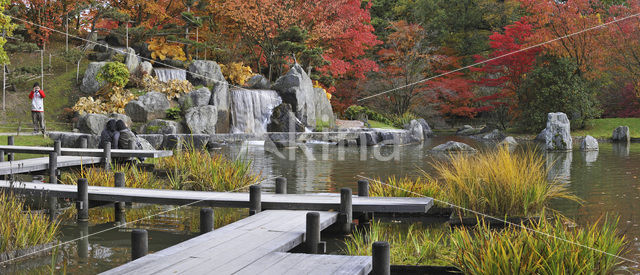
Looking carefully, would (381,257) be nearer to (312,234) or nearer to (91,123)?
(312,234)

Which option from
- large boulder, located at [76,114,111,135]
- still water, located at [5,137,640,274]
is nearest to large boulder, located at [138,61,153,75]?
large boulder, located at [76,114,111,135]

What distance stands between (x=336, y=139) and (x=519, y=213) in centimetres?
1630

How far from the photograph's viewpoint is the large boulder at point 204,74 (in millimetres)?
23297

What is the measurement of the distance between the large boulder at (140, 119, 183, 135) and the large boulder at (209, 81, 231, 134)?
2.66 meters

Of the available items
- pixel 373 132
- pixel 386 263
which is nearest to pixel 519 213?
pixel 386 263

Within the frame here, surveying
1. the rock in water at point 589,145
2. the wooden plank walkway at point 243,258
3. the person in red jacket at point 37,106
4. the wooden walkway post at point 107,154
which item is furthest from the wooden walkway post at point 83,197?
the rock in water at point 589,145

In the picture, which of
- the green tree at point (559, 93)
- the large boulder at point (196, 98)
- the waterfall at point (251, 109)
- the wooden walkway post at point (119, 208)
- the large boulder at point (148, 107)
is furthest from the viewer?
the green tree at point (559, 93)

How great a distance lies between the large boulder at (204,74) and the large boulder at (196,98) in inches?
63.1

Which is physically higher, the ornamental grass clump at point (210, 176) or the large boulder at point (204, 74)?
the large boulder at point (204, 74)

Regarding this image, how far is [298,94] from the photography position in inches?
931

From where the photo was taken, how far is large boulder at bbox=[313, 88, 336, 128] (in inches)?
984

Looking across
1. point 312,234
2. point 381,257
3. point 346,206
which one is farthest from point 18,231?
point 381,257

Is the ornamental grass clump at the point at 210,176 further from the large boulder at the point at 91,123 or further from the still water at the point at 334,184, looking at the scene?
the large boulder at the point at 91,123

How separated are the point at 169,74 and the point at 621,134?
19598mm
